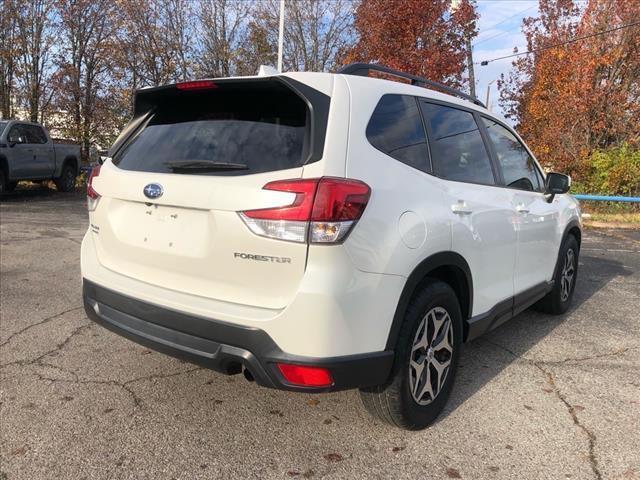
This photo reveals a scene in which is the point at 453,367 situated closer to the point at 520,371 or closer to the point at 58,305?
the point at 520,371

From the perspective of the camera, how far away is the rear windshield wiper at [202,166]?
8.13ft

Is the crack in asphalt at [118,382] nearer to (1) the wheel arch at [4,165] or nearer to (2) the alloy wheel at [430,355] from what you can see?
(2) the alloy wheel at [430,355]

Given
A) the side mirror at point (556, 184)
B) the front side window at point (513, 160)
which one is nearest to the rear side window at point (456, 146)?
the front side window at point (513, 160)

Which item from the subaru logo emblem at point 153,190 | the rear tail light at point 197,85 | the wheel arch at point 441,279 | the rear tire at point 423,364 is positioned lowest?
the rear tire at point 423,364

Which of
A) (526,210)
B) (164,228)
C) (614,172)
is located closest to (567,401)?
(526,210)

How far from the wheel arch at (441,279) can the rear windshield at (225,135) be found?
2.66 ft

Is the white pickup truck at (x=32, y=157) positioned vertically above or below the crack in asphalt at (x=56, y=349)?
above

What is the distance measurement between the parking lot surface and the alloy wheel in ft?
0.76

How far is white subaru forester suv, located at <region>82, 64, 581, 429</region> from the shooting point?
90.0 inches

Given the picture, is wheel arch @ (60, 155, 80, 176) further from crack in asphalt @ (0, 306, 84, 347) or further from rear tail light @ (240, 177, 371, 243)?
rear tail light @ (240, 177, 371, 243)

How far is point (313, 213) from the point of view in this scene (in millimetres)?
2232

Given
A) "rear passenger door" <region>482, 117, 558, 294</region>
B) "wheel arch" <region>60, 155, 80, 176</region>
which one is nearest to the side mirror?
"rear passenger door" <region>482, 117, 558, 294</region>

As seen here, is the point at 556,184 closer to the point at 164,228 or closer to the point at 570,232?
the point at 570,232

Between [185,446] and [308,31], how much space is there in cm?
2190
